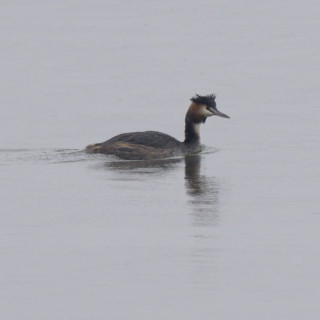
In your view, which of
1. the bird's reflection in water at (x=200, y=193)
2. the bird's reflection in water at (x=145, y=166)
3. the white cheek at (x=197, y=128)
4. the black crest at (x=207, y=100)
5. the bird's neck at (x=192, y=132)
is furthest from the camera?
the black crest at (x=207, y=100)

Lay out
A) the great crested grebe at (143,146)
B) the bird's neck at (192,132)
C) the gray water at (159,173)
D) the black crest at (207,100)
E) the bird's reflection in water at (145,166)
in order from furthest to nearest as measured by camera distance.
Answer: the black crest at (207,100) → the bird's neck at (192,132) → the great crested grebe at (143,146) → the bird's reflection in water at (145,166) → the gray water at (159,173)

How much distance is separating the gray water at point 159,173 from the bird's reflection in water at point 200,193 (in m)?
0.03

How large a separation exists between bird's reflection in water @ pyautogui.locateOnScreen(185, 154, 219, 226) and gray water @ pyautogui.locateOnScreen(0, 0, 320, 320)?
29mm

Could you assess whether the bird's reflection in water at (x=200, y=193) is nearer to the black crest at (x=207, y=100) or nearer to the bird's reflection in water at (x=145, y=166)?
the bird's reflection in water at (x=145, y=166)

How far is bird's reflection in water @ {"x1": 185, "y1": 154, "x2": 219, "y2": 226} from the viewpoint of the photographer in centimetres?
1248

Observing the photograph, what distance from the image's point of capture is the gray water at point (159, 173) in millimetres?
9875

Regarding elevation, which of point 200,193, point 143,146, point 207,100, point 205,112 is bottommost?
point 200,193

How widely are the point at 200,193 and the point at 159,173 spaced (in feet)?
5.28

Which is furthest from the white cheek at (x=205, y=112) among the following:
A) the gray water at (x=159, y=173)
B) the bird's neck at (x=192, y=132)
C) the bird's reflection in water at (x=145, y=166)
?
the bird's reflection in water at (x=145, y=166)

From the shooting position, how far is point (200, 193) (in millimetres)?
13961

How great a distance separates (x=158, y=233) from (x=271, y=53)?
14153 mm

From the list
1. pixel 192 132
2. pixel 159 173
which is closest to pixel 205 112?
pixel 192 132

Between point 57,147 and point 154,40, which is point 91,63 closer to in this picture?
point 154,40

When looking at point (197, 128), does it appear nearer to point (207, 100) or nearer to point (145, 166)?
point (207, 100)
